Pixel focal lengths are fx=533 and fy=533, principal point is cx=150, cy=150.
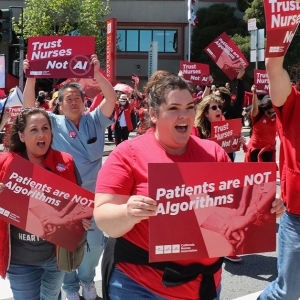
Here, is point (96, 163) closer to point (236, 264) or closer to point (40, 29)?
point (236, 264)

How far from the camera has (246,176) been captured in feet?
7.83

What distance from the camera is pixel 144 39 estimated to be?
4231 centimetres

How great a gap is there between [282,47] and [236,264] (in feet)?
10.5

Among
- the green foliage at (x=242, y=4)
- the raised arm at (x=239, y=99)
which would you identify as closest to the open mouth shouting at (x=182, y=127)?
the raised arm at (x=239, y=99)

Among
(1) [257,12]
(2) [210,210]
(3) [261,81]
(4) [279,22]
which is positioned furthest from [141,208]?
(1) [257,12]

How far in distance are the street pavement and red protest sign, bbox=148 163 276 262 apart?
8.27ft

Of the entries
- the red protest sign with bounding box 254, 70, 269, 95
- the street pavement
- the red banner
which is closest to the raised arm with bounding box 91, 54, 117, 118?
the street pavement

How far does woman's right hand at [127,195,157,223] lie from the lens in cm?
217

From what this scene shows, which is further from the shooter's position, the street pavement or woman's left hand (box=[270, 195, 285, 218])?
the street pavement

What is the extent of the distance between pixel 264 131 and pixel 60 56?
3408 millimetres

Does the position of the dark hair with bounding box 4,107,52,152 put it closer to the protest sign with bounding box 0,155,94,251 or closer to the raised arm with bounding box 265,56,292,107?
the protest sign with bounding box 0,155,94,251

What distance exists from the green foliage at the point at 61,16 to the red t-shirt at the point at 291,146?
34.2m

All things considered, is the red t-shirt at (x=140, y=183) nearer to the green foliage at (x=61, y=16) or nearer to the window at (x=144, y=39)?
the green foliage at (x=61, y=16)

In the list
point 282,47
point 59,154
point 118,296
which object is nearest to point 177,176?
point 118,296
